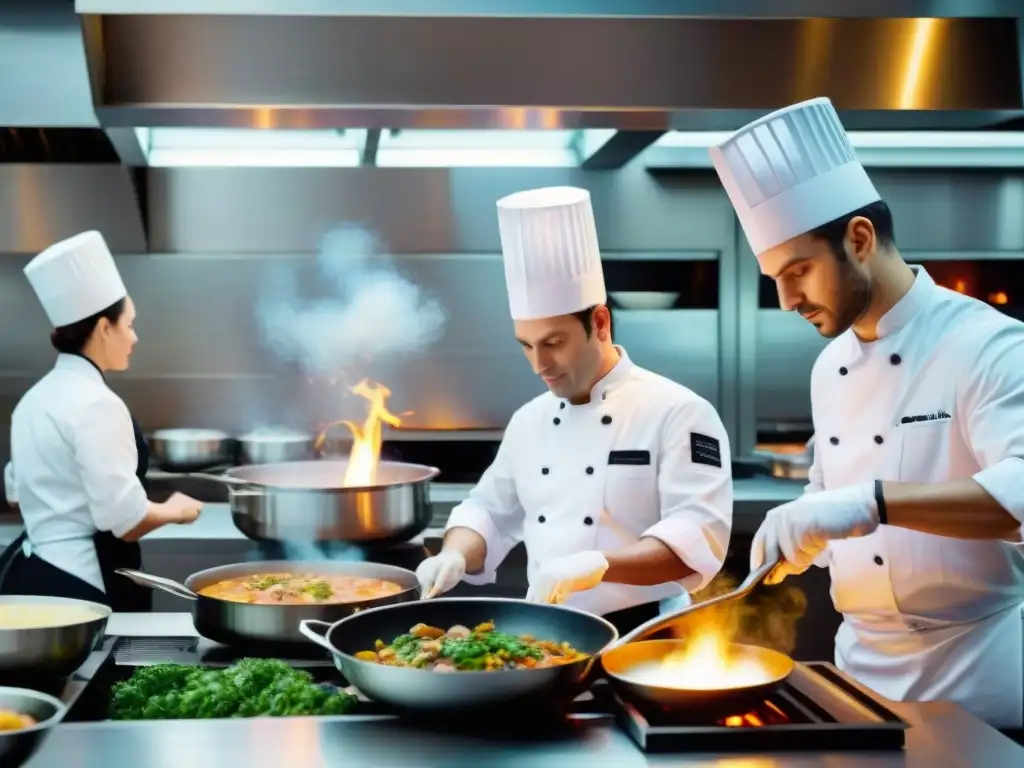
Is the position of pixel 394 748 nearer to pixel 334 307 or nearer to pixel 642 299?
pixel 334 307

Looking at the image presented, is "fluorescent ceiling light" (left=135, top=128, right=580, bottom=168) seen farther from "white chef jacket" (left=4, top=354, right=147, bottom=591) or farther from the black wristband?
the black wristband

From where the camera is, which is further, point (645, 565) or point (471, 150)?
point (471, 150)

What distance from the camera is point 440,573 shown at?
2.16 metres

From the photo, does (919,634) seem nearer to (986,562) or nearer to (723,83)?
(986,562)

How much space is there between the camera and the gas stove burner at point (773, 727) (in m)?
1.39

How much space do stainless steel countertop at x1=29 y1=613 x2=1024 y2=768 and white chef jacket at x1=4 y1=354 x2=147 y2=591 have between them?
1.74m

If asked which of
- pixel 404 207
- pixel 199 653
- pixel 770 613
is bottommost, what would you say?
pixel 770 613

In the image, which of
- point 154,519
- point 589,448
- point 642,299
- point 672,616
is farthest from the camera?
point 642,299

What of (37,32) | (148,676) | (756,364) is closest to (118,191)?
(37,32)

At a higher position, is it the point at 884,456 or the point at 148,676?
the point at 884,456

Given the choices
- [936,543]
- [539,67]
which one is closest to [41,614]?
[539,67]

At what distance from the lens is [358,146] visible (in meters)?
4.55

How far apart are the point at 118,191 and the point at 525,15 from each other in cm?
294

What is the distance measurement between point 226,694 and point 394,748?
0.32m
